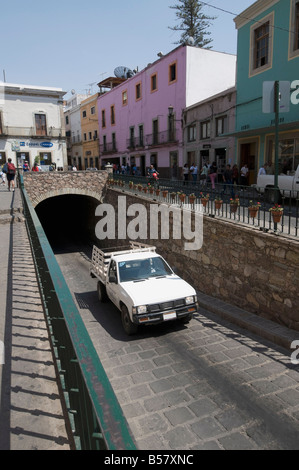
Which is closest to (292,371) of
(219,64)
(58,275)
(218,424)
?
(218,424)

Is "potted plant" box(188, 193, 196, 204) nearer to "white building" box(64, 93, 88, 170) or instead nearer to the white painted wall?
the white painted wall

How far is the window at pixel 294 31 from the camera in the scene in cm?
1451

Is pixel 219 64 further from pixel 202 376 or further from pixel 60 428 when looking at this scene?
pixel 60 428

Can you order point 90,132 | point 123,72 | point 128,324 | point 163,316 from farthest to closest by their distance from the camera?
point 90,132 → point 123,72 → point 128,324 → point 163,316

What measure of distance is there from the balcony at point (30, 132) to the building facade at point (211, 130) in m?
18.4

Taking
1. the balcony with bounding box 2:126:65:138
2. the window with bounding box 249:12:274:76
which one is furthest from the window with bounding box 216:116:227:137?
the balcony with bounding box 2:126:65:138

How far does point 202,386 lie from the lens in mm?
6238

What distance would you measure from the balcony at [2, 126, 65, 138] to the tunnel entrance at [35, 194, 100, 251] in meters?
8.54

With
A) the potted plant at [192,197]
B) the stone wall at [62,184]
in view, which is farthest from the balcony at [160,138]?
the potted plant at [192,197]

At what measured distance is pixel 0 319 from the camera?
12.5 ft

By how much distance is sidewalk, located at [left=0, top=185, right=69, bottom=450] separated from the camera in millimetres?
2172

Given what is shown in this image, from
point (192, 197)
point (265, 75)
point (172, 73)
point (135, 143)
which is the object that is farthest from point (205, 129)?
point (135, 143)

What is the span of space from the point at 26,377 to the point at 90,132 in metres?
46.2

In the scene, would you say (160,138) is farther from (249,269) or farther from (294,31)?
(249,269)
